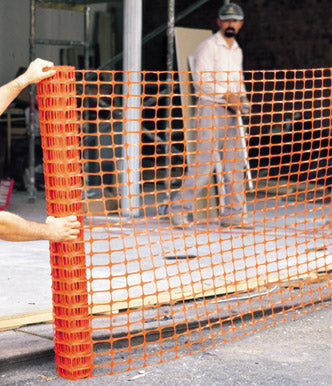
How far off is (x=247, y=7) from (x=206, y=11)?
2.47ft

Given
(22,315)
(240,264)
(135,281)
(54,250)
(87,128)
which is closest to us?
(54,250)

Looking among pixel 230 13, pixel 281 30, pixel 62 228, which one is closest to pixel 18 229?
pixel 62 228

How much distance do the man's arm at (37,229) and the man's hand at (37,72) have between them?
653mm

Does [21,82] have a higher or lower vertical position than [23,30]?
lower

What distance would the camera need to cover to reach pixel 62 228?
13.0ft

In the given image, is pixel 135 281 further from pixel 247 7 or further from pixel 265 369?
pixel 247 7

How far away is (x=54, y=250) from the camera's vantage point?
4.11 metres

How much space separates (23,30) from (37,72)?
1004cm

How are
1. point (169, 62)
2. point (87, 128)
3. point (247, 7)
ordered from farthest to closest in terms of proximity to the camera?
1. point (247, 7)
2. point (87, 128)
3. point (169, 62)

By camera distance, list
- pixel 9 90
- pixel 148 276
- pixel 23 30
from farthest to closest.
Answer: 1. pixel 23 30
2. pixel 148 276
3. pixel 9 90

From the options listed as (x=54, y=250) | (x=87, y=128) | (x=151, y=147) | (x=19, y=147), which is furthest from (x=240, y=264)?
(x=151, y=147)

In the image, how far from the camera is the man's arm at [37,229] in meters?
3.78

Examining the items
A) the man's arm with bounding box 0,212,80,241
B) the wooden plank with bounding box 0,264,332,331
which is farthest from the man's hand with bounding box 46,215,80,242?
the wooden plank with bounding box 0,264,332,331

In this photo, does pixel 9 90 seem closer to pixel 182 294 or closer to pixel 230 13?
pixel 182 294
